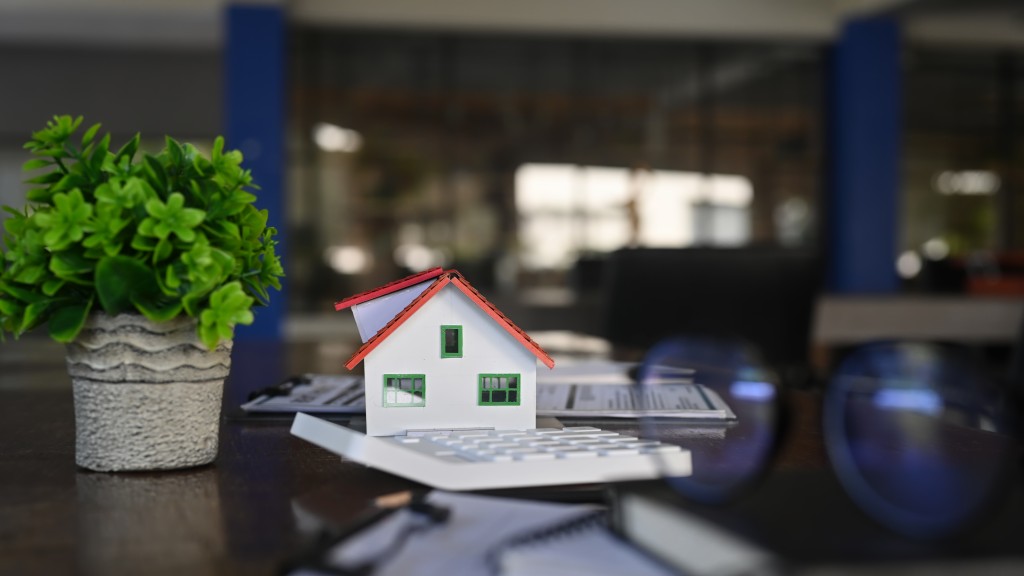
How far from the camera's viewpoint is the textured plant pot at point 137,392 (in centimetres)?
71

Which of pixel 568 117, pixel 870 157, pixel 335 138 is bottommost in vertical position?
pixel 870 157

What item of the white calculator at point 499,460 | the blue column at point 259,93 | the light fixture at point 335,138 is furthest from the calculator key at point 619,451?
the light fixture at point 335,138

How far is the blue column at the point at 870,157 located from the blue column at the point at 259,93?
4548 millimetres

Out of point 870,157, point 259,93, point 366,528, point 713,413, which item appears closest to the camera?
point 366,528

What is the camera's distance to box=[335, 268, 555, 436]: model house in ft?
2.57

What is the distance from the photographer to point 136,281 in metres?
0.69

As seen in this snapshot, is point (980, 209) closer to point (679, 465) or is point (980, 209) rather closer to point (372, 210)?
point (372, 210)

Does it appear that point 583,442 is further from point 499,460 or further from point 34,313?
point 34,313

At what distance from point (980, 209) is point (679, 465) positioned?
31.7 ft

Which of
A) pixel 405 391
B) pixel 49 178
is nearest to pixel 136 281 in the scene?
pixel 49 178

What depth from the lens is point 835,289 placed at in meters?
8.27

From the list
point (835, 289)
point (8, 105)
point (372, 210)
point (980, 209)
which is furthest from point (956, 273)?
point (8, 105)

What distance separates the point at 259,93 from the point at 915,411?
23.6 feet

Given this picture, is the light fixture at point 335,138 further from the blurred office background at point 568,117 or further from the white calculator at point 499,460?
the white calculator at point 499,460
